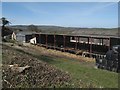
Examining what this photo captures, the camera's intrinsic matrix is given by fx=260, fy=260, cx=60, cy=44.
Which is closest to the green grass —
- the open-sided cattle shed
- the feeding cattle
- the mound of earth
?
the mound of earth

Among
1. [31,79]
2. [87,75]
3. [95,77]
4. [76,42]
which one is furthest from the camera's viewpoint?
[76,42]

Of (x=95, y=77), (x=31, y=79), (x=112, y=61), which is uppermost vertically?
(x=31, y=79)

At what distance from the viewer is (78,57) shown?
33875 millimetres

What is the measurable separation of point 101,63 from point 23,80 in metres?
12.6

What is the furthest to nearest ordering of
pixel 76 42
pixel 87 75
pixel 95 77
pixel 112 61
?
1. pixel 76 42
2. pixel 112 61
3. pixel 87 75
4. pixel 95 77

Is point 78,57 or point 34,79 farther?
A: point 78,57

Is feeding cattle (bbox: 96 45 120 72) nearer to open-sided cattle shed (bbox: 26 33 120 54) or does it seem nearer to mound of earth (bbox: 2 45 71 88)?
mound of earth (bbox: 2 45 71 88)

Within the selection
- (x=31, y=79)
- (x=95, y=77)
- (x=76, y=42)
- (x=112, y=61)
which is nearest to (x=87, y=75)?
(x=95, y=77)

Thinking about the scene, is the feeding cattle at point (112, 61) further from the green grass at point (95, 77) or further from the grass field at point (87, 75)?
the green grass at point (95, 77)

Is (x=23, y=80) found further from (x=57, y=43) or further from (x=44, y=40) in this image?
(x=44, y=40)

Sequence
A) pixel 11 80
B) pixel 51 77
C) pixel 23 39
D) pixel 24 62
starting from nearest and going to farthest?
pixel 11 80 → pixel 51 77 → pixel 24 62 → pixel 23 39

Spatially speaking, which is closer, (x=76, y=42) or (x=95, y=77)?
(x=95, y=77)

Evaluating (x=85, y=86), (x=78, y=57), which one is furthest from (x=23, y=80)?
(x=78, y=57)

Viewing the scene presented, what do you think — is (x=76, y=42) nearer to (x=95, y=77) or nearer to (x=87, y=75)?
(x=87, y=75)
